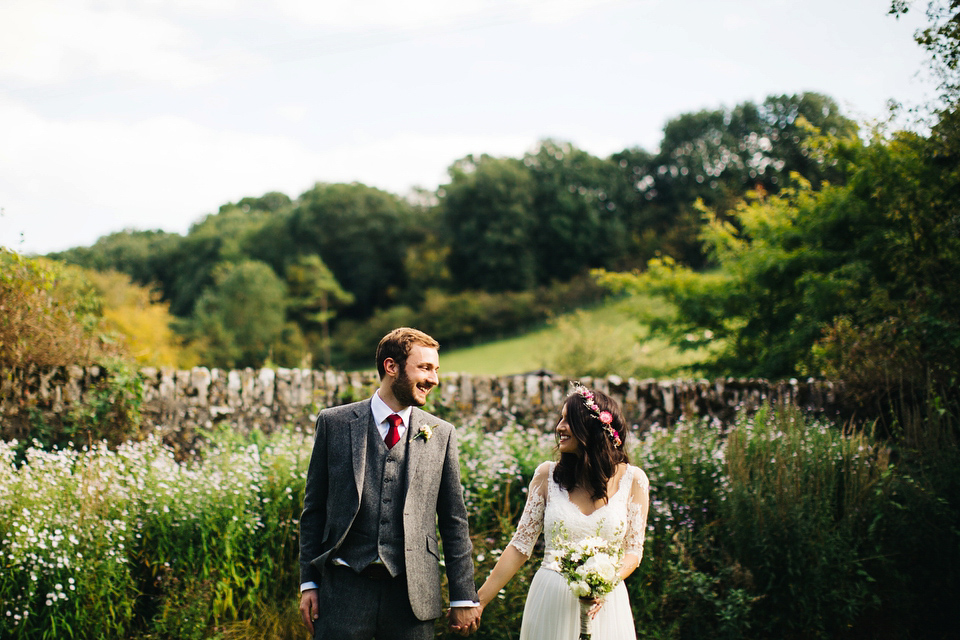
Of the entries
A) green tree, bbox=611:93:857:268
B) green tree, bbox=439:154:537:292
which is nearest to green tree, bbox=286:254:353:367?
green tree, bbox=439:154:537:292

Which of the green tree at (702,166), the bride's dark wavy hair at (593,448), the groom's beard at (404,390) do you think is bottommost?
the bride's dark wavy hair at (593,448)

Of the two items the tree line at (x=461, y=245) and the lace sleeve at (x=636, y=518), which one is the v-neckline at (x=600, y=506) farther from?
the tree line at (x=461, y=245)

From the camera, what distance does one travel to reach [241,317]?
4069cm

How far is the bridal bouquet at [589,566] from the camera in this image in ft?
8.84

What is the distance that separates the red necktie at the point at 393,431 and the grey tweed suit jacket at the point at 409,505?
74mm

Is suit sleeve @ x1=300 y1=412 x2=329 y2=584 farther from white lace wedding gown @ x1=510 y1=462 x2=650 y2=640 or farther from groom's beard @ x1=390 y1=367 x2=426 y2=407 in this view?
white lace wedding gown @ x1=510 y1=462 x2=650 y2=640

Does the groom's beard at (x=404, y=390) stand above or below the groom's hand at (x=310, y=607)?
above

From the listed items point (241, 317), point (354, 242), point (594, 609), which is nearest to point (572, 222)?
point (354, 242)

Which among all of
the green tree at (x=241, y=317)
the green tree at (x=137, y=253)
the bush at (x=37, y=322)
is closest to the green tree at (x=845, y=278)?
the bush at (x=37, y=322)

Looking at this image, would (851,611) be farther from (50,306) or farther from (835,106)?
(835,106)

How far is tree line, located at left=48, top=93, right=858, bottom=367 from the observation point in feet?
A: 137

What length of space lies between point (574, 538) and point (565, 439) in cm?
45

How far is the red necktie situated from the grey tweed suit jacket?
0.07 meters

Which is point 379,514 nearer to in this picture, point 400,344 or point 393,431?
point 393,431
